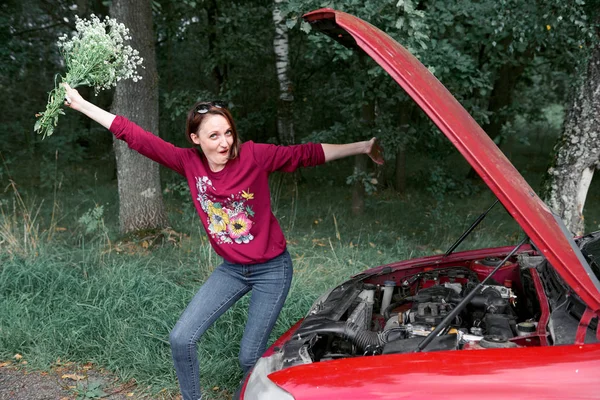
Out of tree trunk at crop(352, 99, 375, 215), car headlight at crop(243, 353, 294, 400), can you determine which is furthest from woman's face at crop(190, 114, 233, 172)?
tree trunk at crop(352, 99, 375, 215)

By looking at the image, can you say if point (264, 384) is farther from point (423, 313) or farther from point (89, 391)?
point (89, 391)

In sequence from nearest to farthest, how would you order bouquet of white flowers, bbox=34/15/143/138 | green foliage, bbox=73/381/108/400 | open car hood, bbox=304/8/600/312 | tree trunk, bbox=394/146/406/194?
1. open car hood, bbox=304/8/600/312
2. bouquet of white flowers, bbox=34/15/143/138
3. green foliage, bbox=73/381/108/400
4. tree trunk, bbox=394/146/406/194

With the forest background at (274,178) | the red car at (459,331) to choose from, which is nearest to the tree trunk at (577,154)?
the forest background at (274,178)

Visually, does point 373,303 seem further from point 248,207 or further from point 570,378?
point 570,378

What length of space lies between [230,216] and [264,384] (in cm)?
100

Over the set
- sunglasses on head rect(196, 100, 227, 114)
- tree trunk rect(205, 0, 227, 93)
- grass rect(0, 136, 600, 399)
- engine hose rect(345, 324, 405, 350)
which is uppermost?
tree trunk rect(205, 0, 227, 93)

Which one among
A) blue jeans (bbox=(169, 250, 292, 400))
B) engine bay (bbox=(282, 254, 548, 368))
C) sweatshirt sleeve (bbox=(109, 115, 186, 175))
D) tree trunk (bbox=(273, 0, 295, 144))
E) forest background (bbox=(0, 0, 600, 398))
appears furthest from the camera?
tree trunk (bbox=(273, 0, 295, 144))

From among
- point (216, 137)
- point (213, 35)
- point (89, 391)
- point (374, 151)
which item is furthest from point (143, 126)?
point (213, 35)

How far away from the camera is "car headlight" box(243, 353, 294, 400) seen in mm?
2086

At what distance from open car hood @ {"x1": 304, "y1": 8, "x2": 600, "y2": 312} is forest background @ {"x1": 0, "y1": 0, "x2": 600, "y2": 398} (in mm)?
2370

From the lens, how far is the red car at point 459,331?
1.91m

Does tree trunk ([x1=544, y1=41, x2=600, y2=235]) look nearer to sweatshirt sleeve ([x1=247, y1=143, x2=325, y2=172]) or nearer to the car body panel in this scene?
sweatshirt sleeve ([x1=247, y1=143, x2=325, y2=172])

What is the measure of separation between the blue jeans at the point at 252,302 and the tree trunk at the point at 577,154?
3.72 meters

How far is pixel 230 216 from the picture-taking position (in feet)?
9.61
